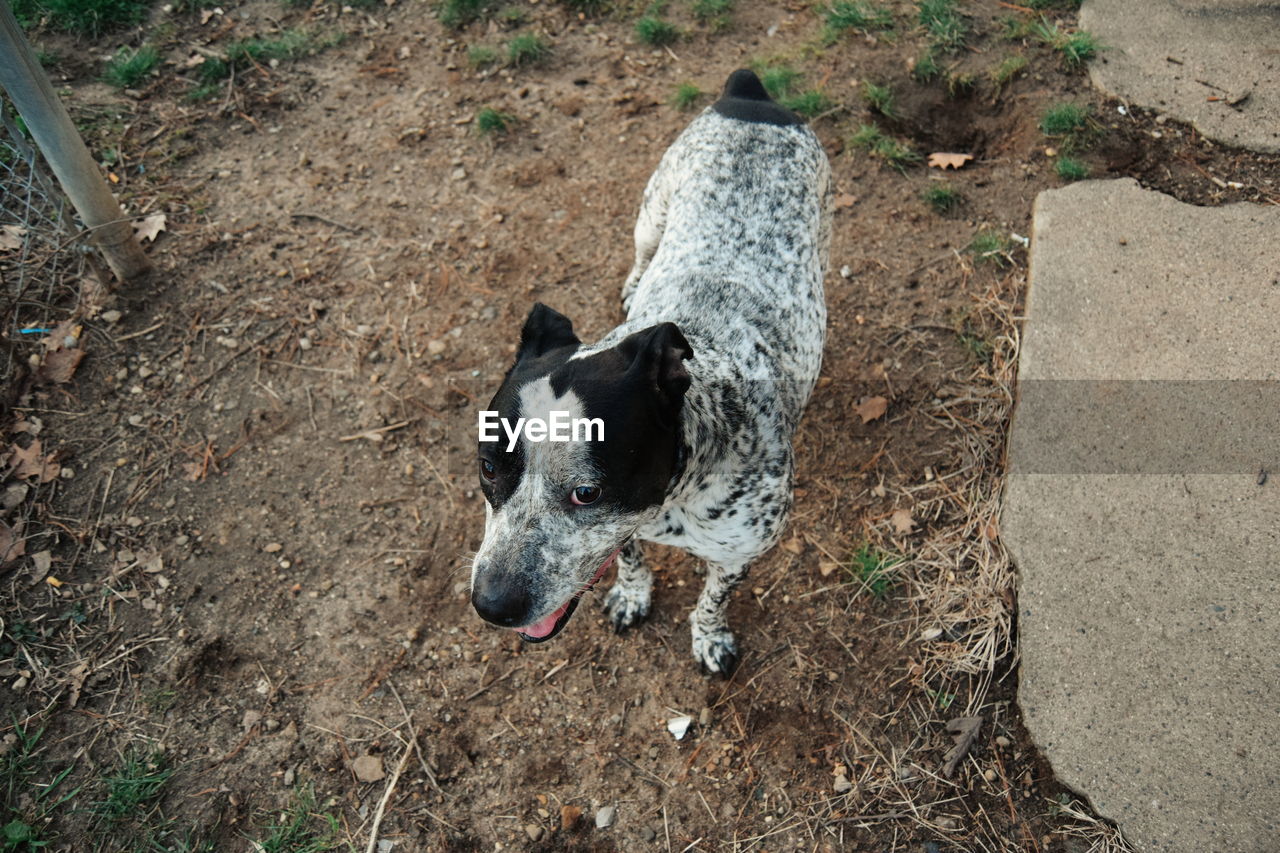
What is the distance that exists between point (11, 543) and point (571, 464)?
332cm

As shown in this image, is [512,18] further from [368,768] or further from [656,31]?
[368,768]

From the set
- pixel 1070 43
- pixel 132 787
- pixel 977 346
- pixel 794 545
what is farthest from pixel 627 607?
pixel 1070 43

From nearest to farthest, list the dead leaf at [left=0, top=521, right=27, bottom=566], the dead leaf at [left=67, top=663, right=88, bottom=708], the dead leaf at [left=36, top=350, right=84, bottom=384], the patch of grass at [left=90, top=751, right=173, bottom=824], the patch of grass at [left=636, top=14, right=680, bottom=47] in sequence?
1. the patch of grass at [left=90, top=751, right=173, bottom=824]
2. the dead leaf at [left=67, top=663, right=88, bottom=708]
3. the dead leaf at [left=0, top=521, right=27, bottom=566]
4. the dead leaf at [left=36, top=350, right=84, bottom=384]
5. the patch of grass at [left=636, top=14, right=680, bottom=47]

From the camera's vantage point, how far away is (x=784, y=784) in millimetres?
3502

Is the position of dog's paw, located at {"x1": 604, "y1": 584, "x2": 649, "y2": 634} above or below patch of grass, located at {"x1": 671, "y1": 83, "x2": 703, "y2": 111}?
below

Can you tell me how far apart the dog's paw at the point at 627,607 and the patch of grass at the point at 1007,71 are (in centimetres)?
446

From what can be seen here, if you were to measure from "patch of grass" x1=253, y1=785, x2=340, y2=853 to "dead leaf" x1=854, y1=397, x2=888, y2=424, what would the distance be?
11.0 ft

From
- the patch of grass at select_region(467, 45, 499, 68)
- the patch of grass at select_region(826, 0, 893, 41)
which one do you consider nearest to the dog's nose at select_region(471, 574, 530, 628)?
the patch of grass at select_region(467, 45, 499, 68)

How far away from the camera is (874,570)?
399 centimetres

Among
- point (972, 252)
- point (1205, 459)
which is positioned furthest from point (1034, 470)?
point (972, 252)

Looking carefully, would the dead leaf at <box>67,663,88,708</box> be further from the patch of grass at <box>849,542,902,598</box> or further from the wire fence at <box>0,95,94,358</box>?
the patch of grass at <box>849,542,902,598</box>

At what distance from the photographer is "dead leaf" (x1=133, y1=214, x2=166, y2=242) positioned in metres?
5.08

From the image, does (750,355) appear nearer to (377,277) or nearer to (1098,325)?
(1098,325)

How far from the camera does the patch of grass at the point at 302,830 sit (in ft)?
11.0
